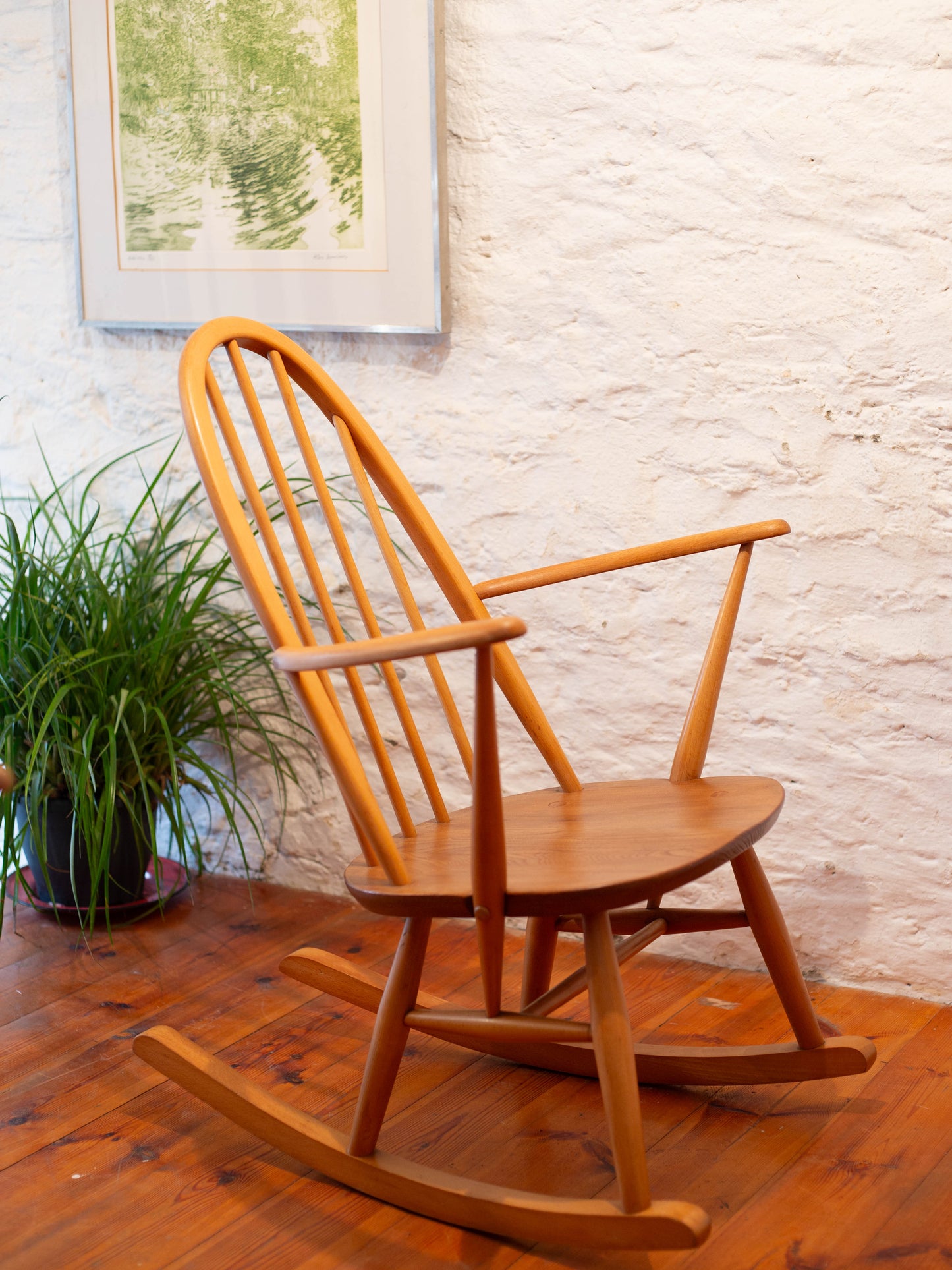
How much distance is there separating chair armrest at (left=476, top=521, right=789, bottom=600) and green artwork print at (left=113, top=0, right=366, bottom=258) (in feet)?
2.80

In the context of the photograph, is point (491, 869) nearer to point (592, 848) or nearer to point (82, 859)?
point (592, 848)

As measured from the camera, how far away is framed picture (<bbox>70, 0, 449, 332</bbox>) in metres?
2.03

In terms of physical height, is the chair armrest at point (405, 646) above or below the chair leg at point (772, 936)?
above

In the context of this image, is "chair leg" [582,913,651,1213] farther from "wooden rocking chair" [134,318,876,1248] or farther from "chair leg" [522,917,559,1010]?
"chair leg" [522,917,559,1010]

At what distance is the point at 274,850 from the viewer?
2408 millimetres

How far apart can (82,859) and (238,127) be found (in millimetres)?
1364

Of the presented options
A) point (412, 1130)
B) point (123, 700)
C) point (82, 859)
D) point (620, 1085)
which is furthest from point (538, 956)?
point (82, 859)

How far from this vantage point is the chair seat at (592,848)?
121cm

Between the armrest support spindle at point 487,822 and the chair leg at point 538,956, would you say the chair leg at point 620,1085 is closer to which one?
the armrest support spindle at point 487,822

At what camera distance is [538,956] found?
5.28 ft

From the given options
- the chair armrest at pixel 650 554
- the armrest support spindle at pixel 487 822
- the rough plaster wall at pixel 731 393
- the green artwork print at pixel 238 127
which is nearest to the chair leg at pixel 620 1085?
the armrest support spindle at pixel 487 822

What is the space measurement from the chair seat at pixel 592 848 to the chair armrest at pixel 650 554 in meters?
0.29

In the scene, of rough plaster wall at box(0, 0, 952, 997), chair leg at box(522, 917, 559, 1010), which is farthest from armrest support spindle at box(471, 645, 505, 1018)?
rough plaster wall at box(0, 0, 952, 997)

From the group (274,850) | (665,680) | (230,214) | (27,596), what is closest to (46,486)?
(27,596)
